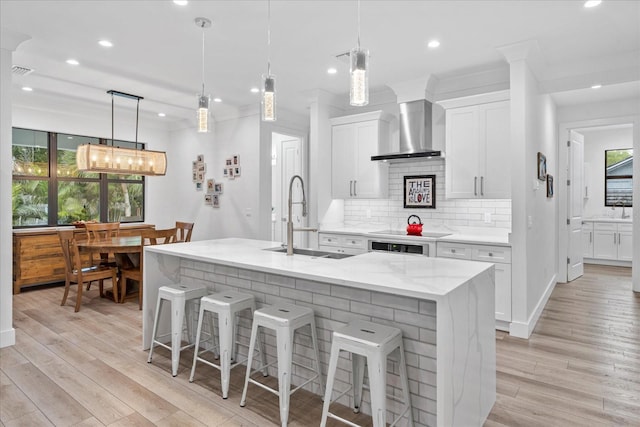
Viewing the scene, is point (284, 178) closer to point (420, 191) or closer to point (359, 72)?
point (420, 191)

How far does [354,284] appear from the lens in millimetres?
1968

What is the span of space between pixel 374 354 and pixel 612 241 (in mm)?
7396

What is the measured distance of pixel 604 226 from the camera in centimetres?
722

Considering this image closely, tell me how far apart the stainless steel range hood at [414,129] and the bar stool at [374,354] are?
295cm

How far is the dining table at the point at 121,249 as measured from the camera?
4.70 meters

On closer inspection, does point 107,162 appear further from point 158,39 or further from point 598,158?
point 598,158

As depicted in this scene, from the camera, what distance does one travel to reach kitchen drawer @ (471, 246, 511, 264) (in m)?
3.80

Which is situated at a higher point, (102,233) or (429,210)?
(429,210)

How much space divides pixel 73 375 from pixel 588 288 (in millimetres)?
6408

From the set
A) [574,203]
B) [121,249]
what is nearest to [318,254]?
[121,249]

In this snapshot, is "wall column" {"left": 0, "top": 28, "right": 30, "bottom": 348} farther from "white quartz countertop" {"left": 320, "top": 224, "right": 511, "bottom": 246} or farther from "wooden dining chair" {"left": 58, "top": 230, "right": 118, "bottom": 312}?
"white quartz countertop" {"left": 320, "top": 224, "right": 511, "bottom": 246}

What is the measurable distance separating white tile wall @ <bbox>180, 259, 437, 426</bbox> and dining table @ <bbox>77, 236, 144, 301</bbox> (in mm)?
2026

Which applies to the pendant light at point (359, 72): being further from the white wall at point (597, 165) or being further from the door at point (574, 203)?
the white wall at point (597, 165)

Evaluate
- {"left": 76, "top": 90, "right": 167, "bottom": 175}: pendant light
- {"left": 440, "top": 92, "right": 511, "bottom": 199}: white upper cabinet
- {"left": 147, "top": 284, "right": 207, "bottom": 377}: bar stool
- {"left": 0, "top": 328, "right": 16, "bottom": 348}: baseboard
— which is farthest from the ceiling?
{"left": 0, "top": 328, "right": 16, "bottom": 348}: baseboard
